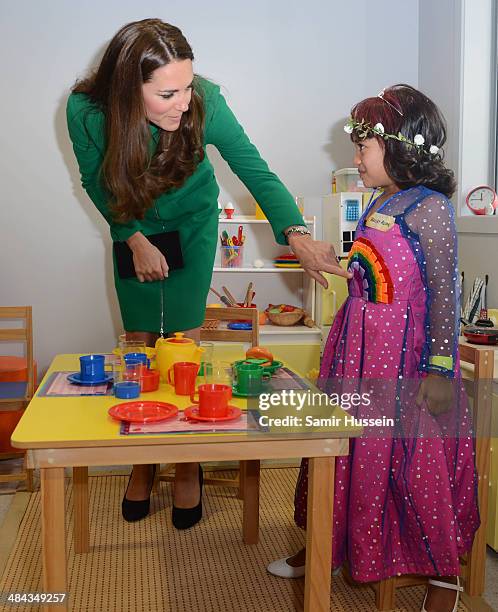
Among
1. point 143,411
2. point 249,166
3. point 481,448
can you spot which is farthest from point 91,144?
point 481,448

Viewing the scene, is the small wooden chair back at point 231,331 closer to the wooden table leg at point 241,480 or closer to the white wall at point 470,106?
the wooden table leg at point 241,480

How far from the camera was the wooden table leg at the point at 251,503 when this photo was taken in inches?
90.1

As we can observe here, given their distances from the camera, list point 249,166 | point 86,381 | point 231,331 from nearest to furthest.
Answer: point 86,381, point 249,166, point 231,331

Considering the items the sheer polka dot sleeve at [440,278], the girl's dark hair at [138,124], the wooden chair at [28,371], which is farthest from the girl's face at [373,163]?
the wooden chair at [28,371]

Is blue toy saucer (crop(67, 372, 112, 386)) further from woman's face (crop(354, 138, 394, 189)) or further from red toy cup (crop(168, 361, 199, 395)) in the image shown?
woman's face (crop(354, 138, 394, 189))

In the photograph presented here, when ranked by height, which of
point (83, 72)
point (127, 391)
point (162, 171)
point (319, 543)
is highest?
point (83, 72)

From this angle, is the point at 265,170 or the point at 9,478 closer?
the point at 265,170

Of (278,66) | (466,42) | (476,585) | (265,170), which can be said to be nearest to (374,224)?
(265,170)

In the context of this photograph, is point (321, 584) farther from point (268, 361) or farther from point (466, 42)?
point (466, 42)

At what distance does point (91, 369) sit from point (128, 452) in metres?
0.47

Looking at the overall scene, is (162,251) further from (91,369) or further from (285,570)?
(285,570)

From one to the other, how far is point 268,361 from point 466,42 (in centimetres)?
209

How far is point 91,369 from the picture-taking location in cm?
179

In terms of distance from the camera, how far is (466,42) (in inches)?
128
